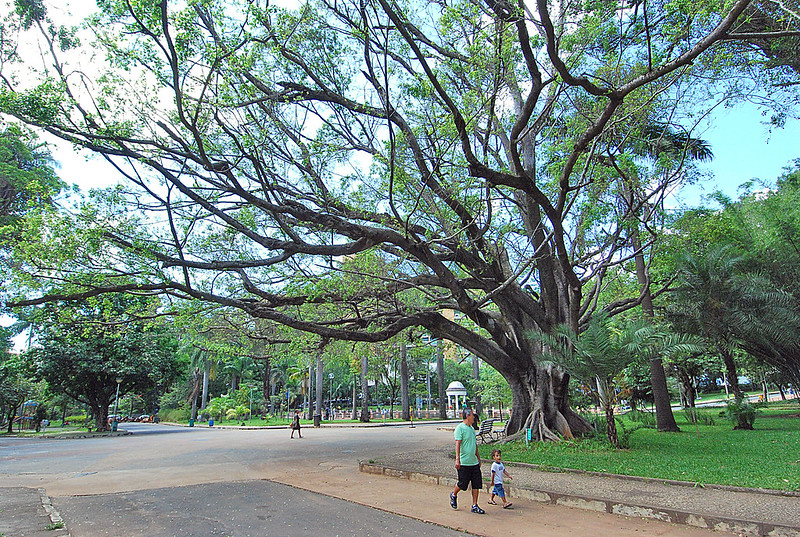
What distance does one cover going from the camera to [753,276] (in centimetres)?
1508

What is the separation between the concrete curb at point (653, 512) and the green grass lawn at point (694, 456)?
6.04 feet

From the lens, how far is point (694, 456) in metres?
9.63

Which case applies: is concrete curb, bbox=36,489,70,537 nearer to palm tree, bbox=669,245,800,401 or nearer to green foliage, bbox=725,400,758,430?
palm tree, bbox=669,245,800,401

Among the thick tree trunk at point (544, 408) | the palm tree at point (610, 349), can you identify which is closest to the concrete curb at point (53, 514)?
the palm tree at point (610, 349)

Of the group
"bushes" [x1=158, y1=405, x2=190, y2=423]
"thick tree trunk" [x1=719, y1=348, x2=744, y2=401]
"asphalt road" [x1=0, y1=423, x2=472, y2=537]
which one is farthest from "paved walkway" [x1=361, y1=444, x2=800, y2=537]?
"bushes" [x1=158, y1=405, x2=190, y2=423]

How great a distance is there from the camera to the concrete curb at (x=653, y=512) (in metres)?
5.01

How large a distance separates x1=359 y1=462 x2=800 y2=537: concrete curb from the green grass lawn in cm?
184

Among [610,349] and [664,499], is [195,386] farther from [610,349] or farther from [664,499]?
[664,499]

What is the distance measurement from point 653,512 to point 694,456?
4810mm

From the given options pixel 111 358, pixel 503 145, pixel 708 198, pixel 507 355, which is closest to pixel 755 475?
pixel 507 355

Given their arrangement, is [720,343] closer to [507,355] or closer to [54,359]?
[507,355]

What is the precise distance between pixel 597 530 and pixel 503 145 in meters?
11.3

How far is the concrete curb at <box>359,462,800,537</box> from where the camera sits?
5008mm

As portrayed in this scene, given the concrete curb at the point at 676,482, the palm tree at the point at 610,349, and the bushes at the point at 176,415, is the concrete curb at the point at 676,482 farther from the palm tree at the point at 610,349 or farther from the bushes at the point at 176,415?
the bushes at the point at 176,415
